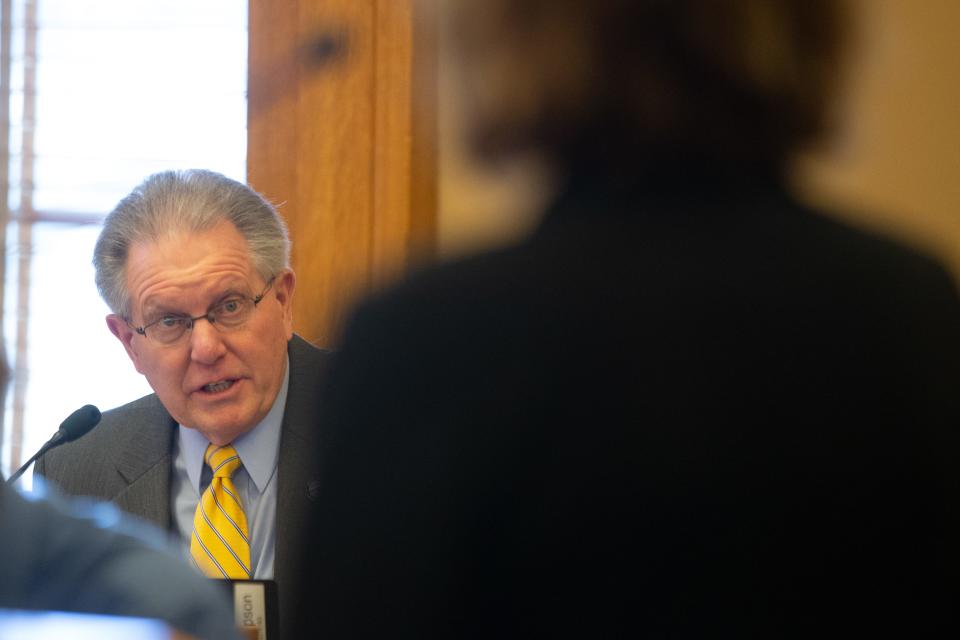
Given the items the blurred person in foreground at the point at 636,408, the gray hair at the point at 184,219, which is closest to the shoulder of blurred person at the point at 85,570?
the blurred person in foreground at the point at 636,408

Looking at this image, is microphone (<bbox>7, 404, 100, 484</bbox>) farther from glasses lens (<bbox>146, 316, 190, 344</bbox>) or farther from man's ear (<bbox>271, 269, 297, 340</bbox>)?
man's ear (<bbox>271, 269, 297, 340</bbox>)

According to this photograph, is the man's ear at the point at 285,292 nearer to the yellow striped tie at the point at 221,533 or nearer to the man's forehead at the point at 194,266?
the man's forehead at the point at 194,266

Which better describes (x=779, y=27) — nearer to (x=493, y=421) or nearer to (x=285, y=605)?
(x=493, y=421)

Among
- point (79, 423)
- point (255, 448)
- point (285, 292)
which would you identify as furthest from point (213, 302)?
point (79, 423)

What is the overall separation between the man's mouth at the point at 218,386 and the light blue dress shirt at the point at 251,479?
94 millimetres

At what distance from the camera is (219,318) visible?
267 cm

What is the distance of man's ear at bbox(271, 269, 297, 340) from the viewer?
272cm

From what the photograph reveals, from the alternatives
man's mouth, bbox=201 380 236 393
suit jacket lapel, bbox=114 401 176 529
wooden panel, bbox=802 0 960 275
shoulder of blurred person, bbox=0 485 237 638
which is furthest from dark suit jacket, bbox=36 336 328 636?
wooden panel, bbox=802 0 960 275

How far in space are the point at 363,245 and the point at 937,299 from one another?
7.02 ft

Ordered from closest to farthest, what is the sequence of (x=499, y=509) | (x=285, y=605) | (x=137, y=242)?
(x=499, y=509) → (x=285, y=605) → (x=137, y=242)

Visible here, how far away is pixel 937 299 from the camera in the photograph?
94cm

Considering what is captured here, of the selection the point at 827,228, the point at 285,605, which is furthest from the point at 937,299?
the point at 285,605

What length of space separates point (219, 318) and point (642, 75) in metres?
1.83

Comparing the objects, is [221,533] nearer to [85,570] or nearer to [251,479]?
[251,479]
